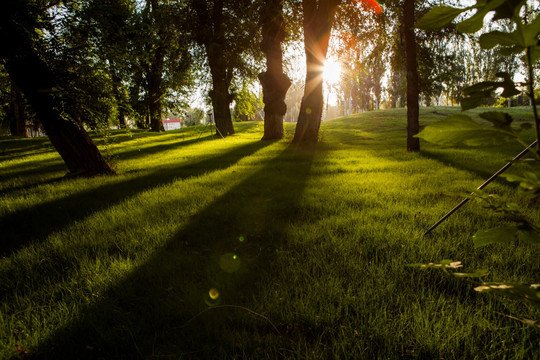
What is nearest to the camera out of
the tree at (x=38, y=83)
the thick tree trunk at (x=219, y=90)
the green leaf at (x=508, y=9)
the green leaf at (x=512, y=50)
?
the green leaf at (x=508, y=9)

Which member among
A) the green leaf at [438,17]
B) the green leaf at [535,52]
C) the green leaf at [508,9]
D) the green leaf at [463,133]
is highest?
the green leaf at [438,17]

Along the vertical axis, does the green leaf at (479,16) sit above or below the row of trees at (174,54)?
below

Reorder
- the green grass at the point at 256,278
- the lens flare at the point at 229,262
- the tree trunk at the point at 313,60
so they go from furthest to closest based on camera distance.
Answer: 1. the tree trunk at the point at 313,60
2. the lens flare at the point at 229,262
3. the green grass at the point at 256,278

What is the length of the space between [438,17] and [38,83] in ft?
23.0

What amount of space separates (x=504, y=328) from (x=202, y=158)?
8365 millimetres

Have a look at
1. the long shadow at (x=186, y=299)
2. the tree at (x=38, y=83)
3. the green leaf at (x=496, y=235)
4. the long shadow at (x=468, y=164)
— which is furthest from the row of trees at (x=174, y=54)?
the long shadow at (x=186, y=299)

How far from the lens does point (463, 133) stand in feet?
1.98

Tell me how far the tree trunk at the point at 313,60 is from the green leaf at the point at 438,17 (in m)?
10.3

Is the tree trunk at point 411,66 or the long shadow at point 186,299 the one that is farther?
the tree trunk at point 411,66

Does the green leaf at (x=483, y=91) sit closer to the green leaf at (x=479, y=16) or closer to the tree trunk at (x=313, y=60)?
the green leaf at (x=479, y=16)

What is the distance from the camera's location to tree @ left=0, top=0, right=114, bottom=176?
446 cm

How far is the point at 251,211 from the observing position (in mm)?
3816

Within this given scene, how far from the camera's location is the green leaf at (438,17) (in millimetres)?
601

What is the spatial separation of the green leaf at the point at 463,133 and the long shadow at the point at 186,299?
1538 mm
